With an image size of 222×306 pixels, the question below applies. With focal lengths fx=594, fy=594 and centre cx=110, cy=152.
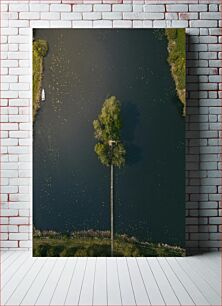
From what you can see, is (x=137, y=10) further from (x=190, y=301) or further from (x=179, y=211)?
(x=190, y=301)

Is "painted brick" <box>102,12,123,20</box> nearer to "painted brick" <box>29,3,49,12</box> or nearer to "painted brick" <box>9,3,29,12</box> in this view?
"painted brick" <box>29,3,49,12</box>

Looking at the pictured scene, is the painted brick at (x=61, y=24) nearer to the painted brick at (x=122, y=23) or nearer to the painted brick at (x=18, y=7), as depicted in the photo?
the painted brick at (x=18, y=7)

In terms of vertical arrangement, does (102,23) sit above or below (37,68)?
above

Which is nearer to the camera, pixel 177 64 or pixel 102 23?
pixel 177 64

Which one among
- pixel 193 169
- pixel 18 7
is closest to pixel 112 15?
pixel 18 7

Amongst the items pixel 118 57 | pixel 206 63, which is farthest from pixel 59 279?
pixel 206 63

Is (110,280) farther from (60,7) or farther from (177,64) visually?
(60,7)

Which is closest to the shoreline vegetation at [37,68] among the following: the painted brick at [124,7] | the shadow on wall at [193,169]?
the painted brick at [124,7]
